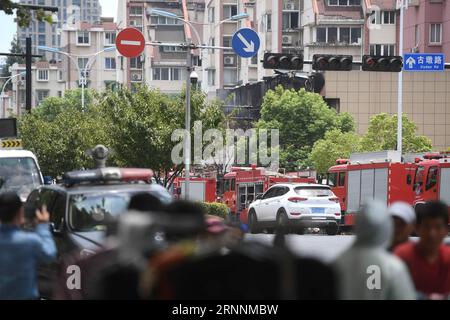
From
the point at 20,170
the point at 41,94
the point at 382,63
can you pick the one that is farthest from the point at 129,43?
the point at 41,94

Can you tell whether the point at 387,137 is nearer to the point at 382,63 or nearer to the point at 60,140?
the point at 60,140

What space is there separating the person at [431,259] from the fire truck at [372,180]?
110ft

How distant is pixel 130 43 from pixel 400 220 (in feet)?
89.4

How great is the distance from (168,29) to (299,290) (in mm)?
119978

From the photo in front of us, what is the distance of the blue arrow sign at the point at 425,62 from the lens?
39281 mm

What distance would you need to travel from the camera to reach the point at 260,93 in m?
90.6

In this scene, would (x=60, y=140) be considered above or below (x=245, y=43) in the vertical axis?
below

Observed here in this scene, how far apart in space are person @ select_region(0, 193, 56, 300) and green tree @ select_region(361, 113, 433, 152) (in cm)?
5829

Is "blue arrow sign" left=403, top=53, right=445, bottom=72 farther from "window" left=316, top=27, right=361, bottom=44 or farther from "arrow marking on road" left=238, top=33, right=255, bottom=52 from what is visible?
"window" left=316, top=27, right=361, bottom=44

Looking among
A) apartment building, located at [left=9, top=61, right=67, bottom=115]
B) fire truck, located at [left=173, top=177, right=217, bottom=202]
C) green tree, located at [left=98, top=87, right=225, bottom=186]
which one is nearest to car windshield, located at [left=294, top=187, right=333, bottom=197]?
green tree, located at [left=98, top=87, right=225, bottom=186]

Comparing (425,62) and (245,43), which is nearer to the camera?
(245,43)

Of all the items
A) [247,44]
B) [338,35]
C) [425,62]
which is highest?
[338,35]

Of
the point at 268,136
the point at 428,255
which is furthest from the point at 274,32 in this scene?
the point at 428,255

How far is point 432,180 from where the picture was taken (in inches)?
1570
